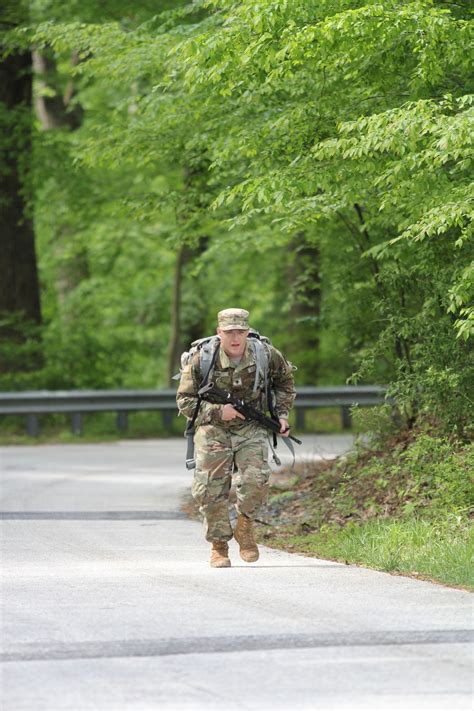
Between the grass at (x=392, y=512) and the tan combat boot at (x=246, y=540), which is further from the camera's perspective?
the tan combat boot at (x=246, y=540)

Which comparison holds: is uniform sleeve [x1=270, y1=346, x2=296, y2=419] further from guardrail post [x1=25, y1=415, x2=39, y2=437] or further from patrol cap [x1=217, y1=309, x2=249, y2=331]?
guardrail post [x1=25, y1=415, x2=39, y2=437]

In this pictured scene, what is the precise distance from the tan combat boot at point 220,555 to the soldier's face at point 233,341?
4.35 feet

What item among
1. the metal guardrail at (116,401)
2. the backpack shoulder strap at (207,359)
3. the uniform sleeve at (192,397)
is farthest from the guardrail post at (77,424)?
the backpack shoulder strap at (207,359)

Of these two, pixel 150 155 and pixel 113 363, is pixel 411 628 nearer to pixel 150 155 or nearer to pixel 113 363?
pixel 150 155

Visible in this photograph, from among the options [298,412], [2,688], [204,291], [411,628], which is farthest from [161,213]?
[204,291]

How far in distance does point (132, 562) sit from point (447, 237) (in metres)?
4.60

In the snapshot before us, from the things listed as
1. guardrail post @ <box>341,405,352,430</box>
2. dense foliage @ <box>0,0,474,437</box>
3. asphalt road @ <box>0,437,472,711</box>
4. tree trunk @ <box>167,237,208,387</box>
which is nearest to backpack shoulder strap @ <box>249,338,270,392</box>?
asphalt road @ <box>0,437,472,711</box>

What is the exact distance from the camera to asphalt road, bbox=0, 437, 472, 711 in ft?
20.3

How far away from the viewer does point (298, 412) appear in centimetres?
2597

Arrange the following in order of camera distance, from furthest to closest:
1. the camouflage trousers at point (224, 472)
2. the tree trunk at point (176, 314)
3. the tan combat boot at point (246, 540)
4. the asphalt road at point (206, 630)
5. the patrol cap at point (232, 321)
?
the tree trunk at point (176, 314) < the tan combat boot at point (246, 540) < the camouflage trousers at point (224, 472) < the patrol cap at point (232, 321) < the asphalt road at point (206, 630)

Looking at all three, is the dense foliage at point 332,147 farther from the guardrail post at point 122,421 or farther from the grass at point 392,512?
the guardrail post at point 122,421

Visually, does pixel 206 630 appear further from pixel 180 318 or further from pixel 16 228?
pixel 180 318

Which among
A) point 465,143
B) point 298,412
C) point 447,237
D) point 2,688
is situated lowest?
point 298,412

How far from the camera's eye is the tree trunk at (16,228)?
25.4 meters
